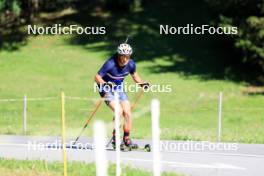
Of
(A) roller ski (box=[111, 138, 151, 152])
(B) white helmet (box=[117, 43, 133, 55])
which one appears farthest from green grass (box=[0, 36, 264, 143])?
(B) white helmet (box=[117, 43, 133, 55])

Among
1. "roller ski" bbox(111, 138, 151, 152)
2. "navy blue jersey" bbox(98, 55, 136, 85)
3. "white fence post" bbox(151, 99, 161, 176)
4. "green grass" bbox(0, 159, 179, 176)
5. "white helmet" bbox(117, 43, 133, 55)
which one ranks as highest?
"white helmet" bbox(117, 43, 133, 55)

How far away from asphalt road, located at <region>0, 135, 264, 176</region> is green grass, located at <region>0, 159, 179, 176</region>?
83 cm

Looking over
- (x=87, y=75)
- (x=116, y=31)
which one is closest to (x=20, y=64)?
(x=87, y=75)

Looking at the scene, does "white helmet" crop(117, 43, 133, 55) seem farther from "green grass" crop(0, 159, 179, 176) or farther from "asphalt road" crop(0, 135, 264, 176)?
"green grass" crop(0, 159, 179, 176)

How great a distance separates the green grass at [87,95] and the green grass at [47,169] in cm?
629

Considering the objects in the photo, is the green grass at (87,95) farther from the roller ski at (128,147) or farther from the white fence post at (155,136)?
the white fence post at (155,136)

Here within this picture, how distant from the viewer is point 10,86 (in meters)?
39.4

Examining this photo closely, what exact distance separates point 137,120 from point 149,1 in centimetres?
2884

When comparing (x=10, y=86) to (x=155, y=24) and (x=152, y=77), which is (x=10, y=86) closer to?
(x=152, y=77)

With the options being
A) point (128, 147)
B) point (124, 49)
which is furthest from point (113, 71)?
point (128, 147)

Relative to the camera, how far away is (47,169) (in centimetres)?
1126

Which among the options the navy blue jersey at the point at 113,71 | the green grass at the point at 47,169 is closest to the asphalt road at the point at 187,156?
the green grass at the point at 47,169

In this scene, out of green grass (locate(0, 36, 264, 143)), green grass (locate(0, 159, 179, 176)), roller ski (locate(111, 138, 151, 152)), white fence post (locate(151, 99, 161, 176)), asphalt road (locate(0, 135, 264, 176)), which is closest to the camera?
white fence post (locate(151, 99, 161, 176))

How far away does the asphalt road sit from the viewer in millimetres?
11812
